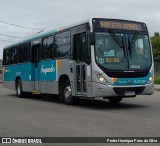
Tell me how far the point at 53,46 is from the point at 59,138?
28.8 feet

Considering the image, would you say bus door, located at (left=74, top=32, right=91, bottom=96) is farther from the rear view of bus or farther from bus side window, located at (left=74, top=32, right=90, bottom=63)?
the rear view of bus

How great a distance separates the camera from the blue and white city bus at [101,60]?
1380 cm

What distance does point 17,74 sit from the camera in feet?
71.5

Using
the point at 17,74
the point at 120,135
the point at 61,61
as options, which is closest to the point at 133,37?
the point at 61,61

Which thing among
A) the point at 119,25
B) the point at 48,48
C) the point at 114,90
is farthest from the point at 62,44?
the point at 114,90

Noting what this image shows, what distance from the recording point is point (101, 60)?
546 inches

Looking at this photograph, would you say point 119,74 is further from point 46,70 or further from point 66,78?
point 46,70

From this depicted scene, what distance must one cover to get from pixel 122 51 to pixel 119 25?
104 cm

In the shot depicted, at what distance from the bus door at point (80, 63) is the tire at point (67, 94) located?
822 millimetres

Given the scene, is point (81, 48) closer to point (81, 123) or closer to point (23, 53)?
point (81, 123)

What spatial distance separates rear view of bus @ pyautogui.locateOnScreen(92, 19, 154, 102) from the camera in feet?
45.1

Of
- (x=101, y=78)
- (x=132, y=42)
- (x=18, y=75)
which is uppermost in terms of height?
(x=132, y=42)

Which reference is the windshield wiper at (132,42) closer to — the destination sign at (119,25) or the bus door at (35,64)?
the destination sign at (119,25)

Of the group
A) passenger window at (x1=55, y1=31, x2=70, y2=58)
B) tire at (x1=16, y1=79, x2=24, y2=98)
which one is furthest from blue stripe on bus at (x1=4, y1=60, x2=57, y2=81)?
passenger window at (x1=55, y1=31, x2=70, y2=58)
